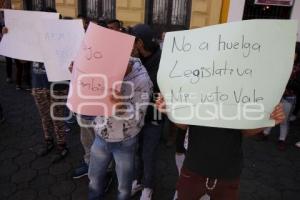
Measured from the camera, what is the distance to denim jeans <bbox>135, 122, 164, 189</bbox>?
9.50ft

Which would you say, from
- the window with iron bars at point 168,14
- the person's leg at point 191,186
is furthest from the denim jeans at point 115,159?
the window with iron bars at point 168,14

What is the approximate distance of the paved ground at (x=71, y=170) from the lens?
11.4 ft

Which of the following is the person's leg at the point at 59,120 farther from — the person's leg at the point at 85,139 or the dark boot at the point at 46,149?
the person's leg at the point at 85,139

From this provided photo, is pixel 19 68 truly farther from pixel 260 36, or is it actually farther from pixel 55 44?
pixel 260 36

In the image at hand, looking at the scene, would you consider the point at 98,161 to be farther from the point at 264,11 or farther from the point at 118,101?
the point at 264,11

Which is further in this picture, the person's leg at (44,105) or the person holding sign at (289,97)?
the person holding sign at (289,97)

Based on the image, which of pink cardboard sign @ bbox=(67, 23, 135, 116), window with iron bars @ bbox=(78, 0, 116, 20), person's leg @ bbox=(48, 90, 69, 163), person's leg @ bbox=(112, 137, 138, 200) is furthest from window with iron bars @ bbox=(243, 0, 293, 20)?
pink cardboard sign @ bbox=(67, 23, 135, 116)

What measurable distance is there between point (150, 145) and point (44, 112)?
5.19 ft

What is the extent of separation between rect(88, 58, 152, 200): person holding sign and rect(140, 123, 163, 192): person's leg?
1.11 feet

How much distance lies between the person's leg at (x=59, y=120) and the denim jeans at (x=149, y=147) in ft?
3.82

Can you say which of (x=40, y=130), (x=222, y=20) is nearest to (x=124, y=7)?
(x=222, y=20)

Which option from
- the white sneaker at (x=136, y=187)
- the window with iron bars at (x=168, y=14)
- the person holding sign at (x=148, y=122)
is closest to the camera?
the person holding sign at (x=148, y=122)

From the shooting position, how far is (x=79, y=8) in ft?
29.6

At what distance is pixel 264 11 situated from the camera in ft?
25.1
